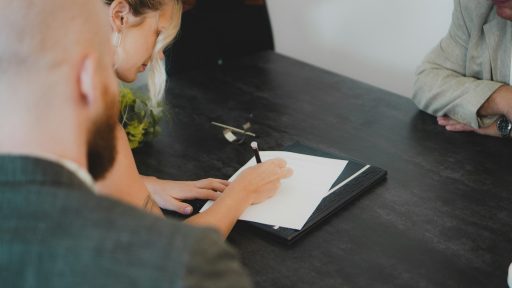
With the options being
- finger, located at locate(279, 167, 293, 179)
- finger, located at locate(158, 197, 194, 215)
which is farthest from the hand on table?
finger, located at locate(158, 197, 194, 215)

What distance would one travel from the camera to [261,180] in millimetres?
1307

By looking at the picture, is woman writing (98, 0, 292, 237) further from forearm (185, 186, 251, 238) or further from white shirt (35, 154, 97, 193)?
white shirt (35, 154, 97, 193)

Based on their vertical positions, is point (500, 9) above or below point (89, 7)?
below

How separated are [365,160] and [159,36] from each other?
0.62 m

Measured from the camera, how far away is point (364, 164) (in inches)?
55.5

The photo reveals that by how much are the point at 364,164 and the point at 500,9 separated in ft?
2.15

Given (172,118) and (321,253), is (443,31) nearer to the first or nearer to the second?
(172,118)

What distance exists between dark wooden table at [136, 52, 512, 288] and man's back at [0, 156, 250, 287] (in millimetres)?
437

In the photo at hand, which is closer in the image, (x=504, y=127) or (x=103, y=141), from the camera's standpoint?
(x=103, y=141)

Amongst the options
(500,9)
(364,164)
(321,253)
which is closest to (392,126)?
(364,164)

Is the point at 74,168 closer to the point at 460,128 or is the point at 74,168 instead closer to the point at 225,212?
the point at 225,212

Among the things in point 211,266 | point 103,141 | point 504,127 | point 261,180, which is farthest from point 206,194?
point 504,127

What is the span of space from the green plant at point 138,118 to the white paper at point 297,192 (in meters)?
0.32

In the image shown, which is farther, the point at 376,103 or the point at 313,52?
the point at 313,52
